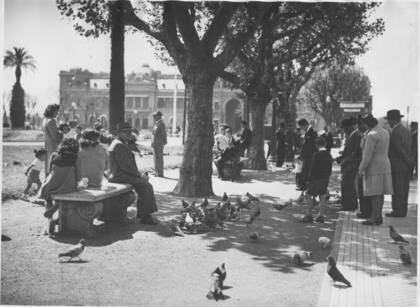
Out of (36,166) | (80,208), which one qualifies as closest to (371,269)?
(80,208)

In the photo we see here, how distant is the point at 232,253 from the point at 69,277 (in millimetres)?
2319

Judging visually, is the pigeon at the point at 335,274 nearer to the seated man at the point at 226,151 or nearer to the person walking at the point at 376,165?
the person walking at the point at 376,165

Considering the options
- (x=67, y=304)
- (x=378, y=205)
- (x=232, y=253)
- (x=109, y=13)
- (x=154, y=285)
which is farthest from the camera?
(x=109, y=13)

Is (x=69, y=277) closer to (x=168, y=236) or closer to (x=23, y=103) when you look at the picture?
(x=168, y=236)

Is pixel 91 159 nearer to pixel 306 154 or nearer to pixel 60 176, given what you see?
pixel 60 176

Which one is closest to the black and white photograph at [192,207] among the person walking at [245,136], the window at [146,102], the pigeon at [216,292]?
the pigeon at [216,292]

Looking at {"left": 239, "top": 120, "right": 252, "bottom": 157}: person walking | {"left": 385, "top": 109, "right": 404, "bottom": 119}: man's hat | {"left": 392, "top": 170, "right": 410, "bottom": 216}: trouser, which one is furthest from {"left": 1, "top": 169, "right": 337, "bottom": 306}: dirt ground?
{"left": 239, "top": 120, "right": 252, "bottom": 157}: person walking

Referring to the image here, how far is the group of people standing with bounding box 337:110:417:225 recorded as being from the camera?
875 cm

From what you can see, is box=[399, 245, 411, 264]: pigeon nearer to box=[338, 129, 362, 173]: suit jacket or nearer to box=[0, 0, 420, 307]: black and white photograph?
box=[0, 0, 420, 307]: black and white photograph

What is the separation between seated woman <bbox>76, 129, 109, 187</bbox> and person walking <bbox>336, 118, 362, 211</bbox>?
513 centimetres

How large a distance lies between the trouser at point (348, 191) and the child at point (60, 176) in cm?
576

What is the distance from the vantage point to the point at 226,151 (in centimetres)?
1511

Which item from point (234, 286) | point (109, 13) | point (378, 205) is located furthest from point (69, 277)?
point (109, 13)

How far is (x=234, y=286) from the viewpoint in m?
5.59
